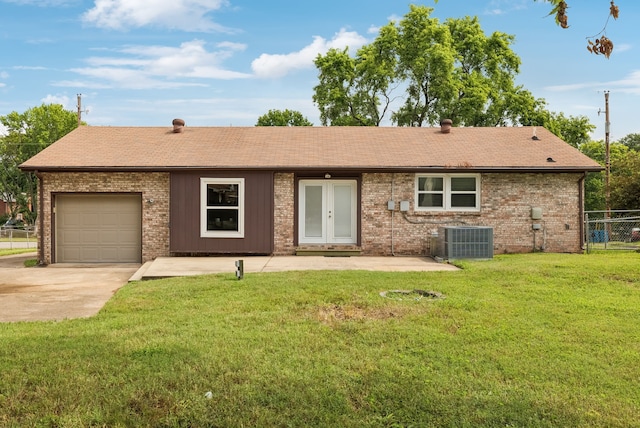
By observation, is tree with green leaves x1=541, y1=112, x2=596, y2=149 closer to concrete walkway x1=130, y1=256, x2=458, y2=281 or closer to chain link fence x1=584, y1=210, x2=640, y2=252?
chain link fence x1=584, y1=210, x2=640, y2=252

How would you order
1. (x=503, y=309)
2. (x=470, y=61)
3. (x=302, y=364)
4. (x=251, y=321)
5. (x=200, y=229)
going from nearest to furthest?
(x=302, y=364)
(x=251, y=321)
(x=503, y=309)
(x=200, y=229)
(x=470, y=61)

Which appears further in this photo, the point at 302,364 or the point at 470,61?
the point at 470,61

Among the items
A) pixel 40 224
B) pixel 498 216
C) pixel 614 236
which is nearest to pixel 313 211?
pixel 498 216

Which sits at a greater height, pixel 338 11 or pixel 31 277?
pixel 338 11

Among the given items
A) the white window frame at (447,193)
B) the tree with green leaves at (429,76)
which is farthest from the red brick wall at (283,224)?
the tree with green leaves at (429,76)

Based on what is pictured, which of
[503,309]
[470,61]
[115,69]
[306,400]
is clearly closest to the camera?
[306,400]

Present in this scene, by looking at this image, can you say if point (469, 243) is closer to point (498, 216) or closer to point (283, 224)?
point (498, 216)

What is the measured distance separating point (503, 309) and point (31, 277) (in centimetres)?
1016

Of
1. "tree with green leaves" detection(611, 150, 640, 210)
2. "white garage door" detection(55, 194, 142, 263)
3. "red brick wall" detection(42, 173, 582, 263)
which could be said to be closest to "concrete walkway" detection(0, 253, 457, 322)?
"white garage door" detection(55, 194, 142, 263)

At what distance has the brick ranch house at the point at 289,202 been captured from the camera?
550 inches

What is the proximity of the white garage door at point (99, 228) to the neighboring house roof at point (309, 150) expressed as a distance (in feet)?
3.56

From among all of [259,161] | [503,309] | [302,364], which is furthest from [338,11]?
[302,364]

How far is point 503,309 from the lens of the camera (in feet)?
21.3

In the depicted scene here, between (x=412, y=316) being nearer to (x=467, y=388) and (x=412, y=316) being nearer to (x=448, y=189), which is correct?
(x=467, y=388)
